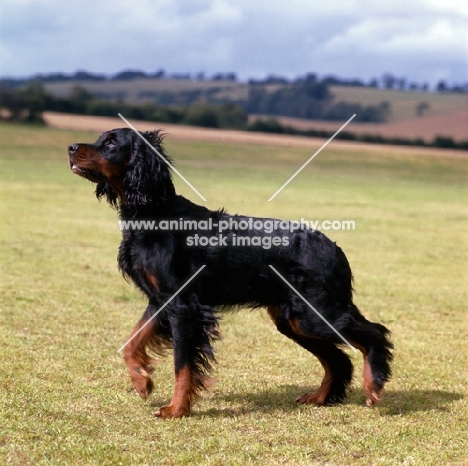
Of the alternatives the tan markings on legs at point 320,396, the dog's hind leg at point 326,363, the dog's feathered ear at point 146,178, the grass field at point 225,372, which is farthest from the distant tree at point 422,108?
the dog's feathered ear at point 146,178

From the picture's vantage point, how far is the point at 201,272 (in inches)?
234

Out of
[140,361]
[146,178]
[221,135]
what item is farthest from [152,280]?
[221,135]

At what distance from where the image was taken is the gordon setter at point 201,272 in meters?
5.85

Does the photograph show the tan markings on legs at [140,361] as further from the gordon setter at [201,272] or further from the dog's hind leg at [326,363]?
the dog's hind leg at [326,363]

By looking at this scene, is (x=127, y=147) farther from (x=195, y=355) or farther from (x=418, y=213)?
(x=418, y=213)

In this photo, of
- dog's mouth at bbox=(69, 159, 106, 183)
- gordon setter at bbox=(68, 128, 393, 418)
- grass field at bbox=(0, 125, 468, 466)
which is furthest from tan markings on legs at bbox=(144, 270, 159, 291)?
grass field at bbox=(0, 125, 468, 466)

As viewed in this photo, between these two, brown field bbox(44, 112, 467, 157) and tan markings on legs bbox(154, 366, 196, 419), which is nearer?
tan markings on legs bbox(154, 366, 196, 419)

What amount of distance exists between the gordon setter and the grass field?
1.42 ft

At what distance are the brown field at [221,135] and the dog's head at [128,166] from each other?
136 ft

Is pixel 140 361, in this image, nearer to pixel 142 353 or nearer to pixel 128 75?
pixel 142 353

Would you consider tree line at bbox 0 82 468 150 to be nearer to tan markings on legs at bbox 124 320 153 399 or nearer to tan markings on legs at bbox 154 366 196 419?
tan markings on legs at bbox 124 320 153 399

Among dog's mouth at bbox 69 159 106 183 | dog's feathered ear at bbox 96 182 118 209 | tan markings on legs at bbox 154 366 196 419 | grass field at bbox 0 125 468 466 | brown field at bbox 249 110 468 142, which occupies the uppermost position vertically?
brown field at bbox 249 110 468 142

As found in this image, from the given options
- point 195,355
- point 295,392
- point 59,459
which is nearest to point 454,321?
point 295,392

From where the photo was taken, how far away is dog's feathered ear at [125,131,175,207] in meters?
5.91
